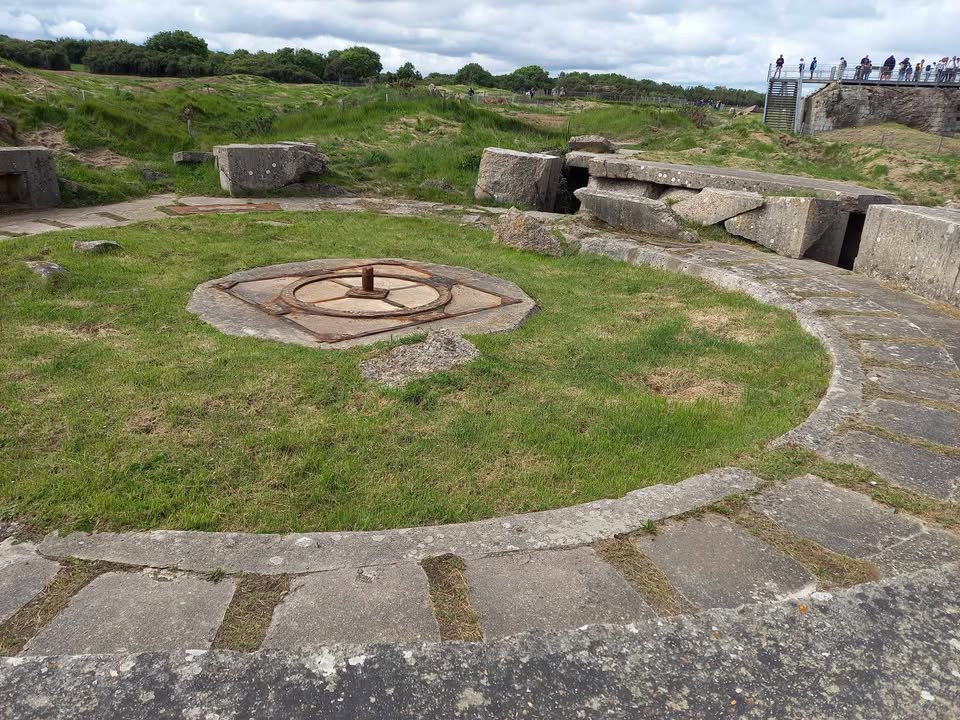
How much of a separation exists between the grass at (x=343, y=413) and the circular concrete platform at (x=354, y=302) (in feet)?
0.79

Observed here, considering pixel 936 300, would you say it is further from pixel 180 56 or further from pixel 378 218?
pixel 180 56

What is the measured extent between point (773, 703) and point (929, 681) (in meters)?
0.47

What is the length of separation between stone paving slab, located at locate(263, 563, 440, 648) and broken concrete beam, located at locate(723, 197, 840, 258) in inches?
272

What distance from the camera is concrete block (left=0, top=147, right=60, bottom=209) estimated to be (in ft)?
30.1

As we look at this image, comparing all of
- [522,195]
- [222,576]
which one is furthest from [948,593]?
[522,195]

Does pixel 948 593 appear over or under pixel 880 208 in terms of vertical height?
under

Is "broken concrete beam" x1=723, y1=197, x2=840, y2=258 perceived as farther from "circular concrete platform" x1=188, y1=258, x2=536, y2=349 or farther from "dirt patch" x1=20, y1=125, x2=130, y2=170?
"dirt patch" x1=20, y1=125, x2=130, y2=170

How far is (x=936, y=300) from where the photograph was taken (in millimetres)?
5930

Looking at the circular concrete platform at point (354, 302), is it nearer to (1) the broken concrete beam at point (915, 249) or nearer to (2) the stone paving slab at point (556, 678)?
(2) the stone paving slab at point (556, 678)

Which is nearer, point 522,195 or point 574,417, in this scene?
point 574,417

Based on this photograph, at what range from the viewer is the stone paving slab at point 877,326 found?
5.01 meters

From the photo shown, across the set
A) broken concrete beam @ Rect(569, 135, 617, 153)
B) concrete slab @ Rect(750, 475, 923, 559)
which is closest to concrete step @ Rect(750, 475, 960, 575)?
concrete slab @ Rect(750, 475, 923, 559)

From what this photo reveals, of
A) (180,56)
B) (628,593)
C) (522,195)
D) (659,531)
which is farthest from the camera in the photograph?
(180,56)

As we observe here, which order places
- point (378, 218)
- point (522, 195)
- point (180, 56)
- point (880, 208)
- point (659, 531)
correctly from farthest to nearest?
point (180, 56) → point (522, 195) → point (378, 218) → point (880, 208) → point (659, 531)
